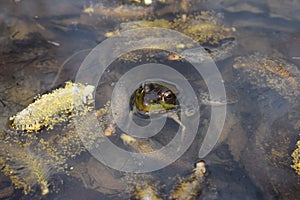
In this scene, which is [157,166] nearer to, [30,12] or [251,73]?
[251,73]

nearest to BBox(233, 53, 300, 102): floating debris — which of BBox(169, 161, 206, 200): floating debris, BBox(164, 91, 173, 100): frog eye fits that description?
BBox(164, 91, 173, 100): frog eye

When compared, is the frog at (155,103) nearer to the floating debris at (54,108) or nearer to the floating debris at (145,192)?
the floating debris at (54,108)

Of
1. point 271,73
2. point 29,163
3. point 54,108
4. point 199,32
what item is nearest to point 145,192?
point 29,163

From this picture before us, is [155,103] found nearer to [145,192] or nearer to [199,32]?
[145,192]

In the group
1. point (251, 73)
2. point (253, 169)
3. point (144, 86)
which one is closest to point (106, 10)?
point (144, 86)

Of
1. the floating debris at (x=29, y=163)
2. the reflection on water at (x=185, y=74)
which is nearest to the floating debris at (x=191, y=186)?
the reflection on water at (x=185, y=74)

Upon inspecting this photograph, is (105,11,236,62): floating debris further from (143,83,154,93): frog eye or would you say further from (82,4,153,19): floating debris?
(143,83,154,93): frog eye
